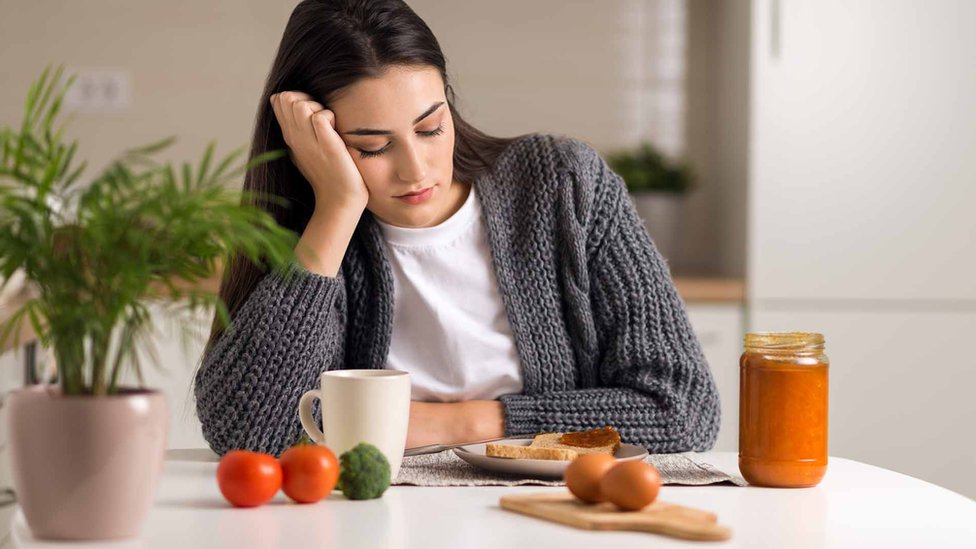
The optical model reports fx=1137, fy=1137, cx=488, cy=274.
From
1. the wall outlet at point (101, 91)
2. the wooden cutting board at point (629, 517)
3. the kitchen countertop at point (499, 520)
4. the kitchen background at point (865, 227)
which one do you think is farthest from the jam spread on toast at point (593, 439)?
the wall outlet at point (101, 91)

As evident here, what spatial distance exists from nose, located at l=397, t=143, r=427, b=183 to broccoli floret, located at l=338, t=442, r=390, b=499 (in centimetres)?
55

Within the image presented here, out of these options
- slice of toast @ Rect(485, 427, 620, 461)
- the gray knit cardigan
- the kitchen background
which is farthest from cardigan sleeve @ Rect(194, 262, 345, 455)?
the kitchen background

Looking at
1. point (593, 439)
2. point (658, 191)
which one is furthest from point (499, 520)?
point (658, 191)

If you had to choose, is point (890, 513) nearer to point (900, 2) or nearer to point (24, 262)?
point (24, 262)

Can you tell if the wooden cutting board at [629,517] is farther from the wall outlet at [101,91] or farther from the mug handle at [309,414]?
the wall outlet at [101,91]

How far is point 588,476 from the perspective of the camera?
951mm

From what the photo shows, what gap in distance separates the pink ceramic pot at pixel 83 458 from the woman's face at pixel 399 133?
2.33ft

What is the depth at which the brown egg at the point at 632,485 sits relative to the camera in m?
0.92

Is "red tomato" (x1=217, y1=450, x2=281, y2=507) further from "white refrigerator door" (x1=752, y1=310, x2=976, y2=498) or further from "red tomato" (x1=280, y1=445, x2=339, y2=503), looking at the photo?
"white refrigerator door" (x1=752, y1=310, x2=976, y2=498)

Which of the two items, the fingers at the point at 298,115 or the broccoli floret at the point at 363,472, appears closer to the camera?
the broccoli floret at the point at 363,472

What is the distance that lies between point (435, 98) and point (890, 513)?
822 mm

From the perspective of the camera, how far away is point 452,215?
1716 millimetres

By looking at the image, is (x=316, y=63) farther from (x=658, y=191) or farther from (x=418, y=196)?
(x=658, y=191)

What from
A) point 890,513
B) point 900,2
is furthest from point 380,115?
point 900,2
